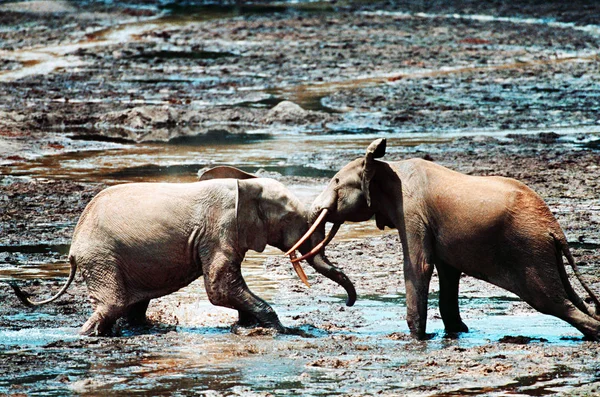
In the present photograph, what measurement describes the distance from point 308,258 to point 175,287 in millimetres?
1180

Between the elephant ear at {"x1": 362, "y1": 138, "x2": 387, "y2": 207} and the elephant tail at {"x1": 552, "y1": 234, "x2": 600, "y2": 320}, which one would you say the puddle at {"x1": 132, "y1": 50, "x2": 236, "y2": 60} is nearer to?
the elephant ear at {"x1": 362, "y1": 138, "x2": 387, "y2": 207}

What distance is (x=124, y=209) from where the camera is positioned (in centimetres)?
1005

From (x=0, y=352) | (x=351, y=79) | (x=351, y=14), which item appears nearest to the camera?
(x=0, y=352)

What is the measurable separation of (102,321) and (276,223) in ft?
A: 5.43

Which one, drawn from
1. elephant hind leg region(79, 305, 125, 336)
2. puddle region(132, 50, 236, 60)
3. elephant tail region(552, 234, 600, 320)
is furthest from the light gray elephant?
puddle region(132, 50, 236, 60)

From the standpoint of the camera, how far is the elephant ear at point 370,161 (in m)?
9.71

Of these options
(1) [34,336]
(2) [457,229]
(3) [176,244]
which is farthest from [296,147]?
(1) [34,336]

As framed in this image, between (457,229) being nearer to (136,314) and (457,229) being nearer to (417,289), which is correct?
(417,289)

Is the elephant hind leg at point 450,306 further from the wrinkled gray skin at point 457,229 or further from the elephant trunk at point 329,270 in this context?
the elephant trunk at point 329,270

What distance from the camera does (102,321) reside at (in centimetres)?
991

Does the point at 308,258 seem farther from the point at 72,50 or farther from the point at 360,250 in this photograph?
the point at 72,50

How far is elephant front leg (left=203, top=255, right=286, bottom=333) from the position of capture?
998 cm

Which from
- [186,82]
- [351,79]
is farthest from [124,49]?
[351,79]

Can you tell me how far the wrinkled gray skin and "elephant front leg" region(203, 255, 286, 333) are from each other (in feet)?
2.75
